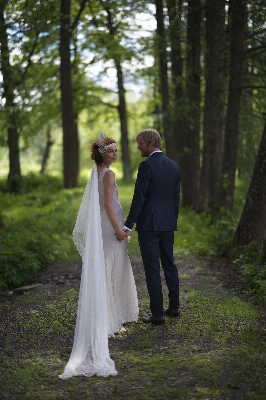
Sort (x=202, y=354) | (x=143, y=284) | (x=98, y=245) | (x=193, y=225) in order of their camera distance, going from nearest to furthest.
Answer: (x=202, y=354) → (x=98, y=245) → (x=143, y=284) → (x=193, y=225)

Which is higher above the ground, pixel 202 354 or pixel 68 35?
pixel 68 35

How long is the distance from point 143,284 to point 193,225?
20.7 feet

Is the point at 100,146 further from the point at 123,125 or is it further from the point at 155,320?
the point at 123,125

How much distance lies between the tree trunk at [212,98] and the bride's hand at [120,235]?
8.81 metres

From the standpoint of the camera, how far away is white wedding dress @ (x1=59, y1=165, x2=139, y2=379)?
5.77 m

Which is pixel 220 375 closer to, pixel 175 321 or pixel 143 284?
pixel 175 321

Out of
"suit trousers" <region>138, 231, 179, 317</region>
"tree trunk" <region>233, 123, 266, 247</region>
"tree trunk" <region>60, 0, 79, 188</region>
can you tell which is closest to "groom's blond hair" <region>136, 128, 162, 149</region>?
"suit trousers" <region>138, 231, 179, 317</region>

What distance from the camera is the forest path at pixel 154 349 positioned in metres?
5.01

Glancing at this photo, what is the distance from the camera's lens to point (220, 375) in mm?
5277

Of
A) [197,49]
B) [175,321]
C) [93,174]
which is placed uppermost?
[197,49]

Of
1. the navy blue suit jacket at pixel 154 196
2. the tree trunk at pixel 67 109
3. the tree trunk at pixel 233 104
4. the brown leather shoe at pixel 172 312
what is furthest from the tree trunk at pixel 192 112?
the brown leather shoe at pixel 172 312

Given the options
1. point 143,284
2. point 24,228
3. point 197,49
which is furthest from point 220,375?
point 197,49

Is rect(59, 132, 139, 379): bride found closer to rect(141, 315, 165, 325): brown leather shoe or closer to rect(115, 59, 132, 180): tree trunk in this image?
rect(141, 315, 165, 325): brown leather shoe

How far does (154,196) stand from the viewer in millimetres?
6996
